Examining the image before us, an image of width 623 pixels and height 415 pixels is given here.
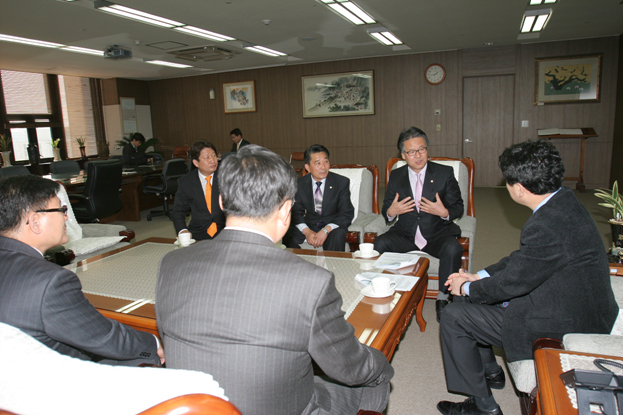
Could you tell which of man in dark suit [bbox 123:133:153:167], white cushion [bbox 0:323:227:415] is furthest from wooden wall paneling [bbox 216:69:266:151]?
white cushion [bbox 0:323:227:415]

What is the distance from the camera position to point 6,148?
860 cm

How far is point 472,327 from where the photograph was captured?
1.93 metres

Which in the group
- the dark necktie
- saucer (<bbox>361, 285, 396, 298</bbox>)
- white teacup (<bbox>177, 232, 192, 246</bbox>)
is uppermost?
the dark necktie

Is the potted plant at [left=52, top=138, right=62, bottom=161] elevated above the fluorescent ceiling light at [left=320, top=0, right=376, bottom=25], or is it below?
below

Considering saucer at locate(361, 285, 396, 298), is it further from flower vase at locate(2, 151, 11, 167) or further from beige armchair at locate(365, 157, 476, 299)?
flower vase at locate(2, 151, 11, 167)

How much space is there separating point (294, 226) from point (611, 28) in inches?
278

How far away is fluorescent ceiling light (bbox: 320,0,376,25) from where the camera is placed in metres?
5.09

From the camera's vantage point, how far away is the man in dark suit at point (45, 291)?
1238 mm

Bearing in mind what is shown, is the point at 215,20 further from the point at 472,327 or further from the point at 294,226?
the point at 472,327

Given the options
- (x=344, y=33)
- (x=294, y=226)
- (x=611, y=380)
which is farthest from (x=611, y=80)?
(x=611, y=380)

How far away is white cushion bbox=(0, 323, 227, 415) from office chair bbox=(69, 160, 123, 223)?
4.96 metres

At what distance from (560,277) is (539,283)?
0.08 m

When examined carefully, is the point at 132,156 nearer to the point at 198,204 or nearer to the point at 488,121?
the point at 198,204

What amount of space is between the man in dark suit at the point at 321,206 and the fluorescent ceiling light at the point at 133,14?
3232 millimetres
